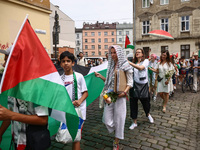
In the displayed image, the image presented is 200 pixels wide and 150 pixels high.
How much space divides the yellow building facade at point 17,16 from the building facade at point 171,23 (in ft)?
56.1

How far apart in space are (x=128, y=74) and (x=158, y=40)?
2688 cm

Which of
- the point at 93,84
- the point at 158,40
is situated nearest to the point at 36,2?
the point at 93,84

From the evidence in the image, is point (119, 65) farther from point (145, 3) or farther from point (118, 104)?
point (145, 3)

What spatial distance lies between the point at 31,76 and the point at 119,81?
2027 mm

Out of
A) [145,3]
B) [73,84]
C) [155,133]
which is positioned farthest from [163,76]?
[145,3]

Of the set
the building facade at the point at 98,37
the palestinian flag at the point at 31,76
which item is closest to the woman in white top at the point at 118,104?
the palestinian flag at the point at 31,76

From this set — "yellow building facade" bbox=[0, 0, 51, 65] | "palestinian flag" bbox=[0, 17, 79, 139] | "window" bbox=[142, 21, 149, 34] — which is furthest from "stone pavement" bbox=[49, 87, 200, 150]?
"window" bbox=[142, 21, 149, 34]

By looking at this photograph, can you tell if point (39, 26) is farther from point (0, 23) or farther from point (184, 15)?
point (184, 15)

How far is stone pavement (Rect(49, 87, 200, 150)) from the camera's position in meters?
3.78

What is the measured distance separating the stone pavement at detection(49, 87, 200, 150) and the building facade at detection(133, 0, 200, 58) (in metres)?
20.5

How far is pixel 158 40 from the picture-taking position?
28.3 meters

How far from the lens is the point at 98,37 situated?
86.0m

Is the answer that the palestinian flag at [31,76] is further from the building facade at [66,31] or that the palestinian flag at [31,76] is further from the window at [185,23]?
the building facade at [66,31]

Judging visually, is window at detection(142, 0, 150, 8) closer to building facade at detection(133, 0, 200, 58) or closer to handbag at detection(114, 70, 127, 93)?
building facade at detection(133, 0, 200, 58)
